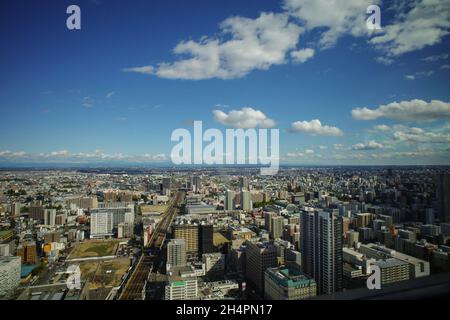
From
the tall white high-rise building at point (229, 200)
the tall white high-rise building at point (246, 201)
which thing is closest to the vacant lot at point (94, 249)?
the tall white high-rise building at point (229, 200)

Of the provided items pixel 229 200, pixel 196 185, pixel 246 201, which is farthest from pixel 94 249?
pixel 246 201

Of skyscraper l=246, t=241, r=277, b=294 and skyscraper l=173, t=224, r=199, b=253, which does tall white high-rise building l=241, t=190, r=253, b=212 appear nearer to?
skyscraper l=173, t=224, r=199, b=253

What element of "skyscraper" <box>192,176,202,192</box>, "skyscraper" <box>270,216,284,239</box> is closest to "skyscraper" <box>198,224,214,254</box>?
"skyscraper" <box>192,176,202,192</box>

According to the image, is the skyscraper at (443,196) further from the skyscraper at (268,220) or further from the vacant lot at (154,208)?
the vacant lot at (154,208)
